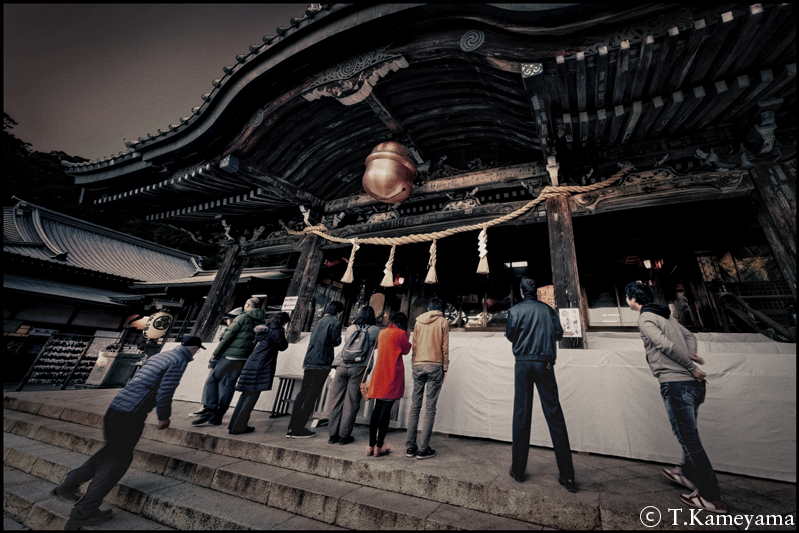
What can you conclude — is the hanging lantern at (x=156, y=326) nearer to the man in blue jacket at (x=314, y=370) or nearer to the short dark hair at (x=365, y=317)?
the man in blue jacket at (x=314, y=370)

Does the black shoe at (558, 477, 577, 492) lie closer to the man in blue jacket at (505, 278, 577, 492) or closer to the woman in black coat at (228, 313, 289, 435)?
the man in blue jacket at (505, 278, 577, 492)

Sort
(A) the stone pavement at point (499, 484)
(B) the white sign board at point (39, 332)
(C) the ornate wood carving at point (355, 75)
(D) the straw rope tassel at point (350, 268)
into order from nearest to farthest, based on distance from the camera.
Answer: (A) the stone pavement at point (499, 484), (C) the ornate wood carving at point (355, 75), (D) the straw rope tassel at point (350, 268), (B) the white sign board at point (39, 332)

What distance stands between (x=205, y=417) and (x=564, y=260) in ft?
19.6

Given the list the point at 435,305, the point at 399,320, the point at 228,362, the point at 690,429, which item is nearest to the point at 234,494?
the point at 228,362

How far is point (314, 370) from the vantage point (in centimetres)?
385

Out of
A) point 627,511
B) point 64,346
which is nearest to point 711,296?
point 627,511

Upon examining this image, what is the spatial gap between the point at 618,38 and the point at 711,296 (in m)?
6.17

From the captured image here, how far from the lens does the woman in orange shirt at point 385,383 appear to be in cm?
310

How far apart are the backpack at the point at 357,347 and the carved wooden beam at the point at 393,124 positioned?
3581 millimetres

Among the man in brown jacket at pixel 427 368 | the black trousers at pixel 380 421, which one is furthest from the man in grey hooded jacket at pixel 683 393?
the black trousers at pixel 380 421

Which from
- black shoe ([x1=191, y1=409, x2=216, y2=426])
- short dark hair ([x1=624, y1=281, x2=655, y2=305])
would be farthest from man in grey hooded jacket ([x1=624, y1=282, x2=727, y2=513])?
black shoe ([x1=191, y1=409, x2=216, y2=426])

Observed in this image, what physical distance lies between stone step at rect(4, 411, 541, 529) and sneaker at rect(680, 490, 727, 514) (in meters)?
1.27

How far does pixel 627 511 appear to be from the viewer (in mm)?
1949

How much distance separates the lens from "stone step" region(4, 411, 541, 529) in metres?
2.12
